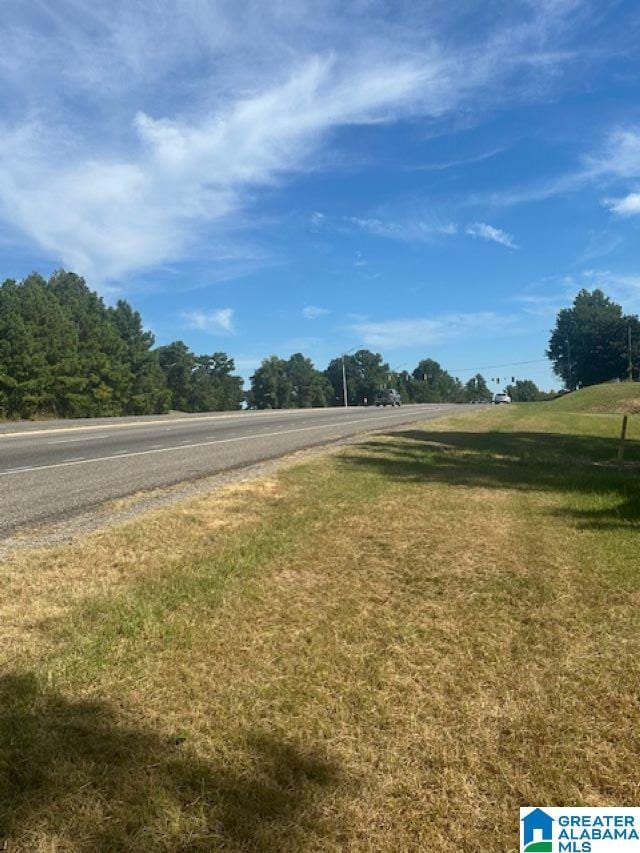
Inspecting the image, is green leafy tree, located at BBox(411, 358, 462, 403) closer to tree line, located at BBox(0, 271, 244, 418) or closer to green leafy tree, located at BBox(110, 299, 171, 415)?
tree line, located at BBox(0, 271, 244, 418)

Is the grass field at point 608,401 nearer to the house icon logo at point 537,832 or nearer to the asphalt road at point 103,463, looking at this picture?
the asphalt road at point 103,463

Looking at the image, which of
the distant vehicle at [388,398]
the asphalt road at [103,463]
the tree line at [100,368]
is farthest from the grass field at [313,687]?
the distant vehicle at [388,398]

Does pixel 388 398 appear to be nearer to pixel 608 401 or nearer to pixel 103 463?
pixel 608 401

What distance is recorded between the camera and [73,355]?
1970 inches

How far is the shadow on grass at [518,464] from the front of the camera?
8323 mm

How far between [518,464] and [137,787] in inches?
400

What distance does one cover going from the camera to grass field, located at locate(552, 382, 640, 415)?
152 ft

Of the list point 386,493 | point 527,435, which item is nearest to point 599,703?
point 386,493

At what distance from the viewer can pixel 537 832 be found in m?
2.07

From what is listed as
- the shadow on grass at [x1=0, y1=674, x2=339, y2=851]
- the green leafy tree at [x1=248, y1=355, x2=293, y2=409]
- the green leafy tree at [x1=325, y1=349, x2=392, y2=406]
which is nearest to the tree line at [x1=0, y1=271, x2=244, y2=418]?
the green leafy tree at [x1=248, y1=355, x2=293, y2=409]

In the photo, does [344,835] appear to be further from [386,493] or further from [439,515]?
[386,493]

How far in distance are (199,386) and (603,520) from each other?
97547mm

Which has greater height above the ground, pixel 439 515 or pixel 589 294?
pixel 589 294

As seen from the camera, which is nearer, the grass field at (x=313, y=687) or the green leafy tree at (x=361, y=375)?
the grass field at (x=313, y=687)
